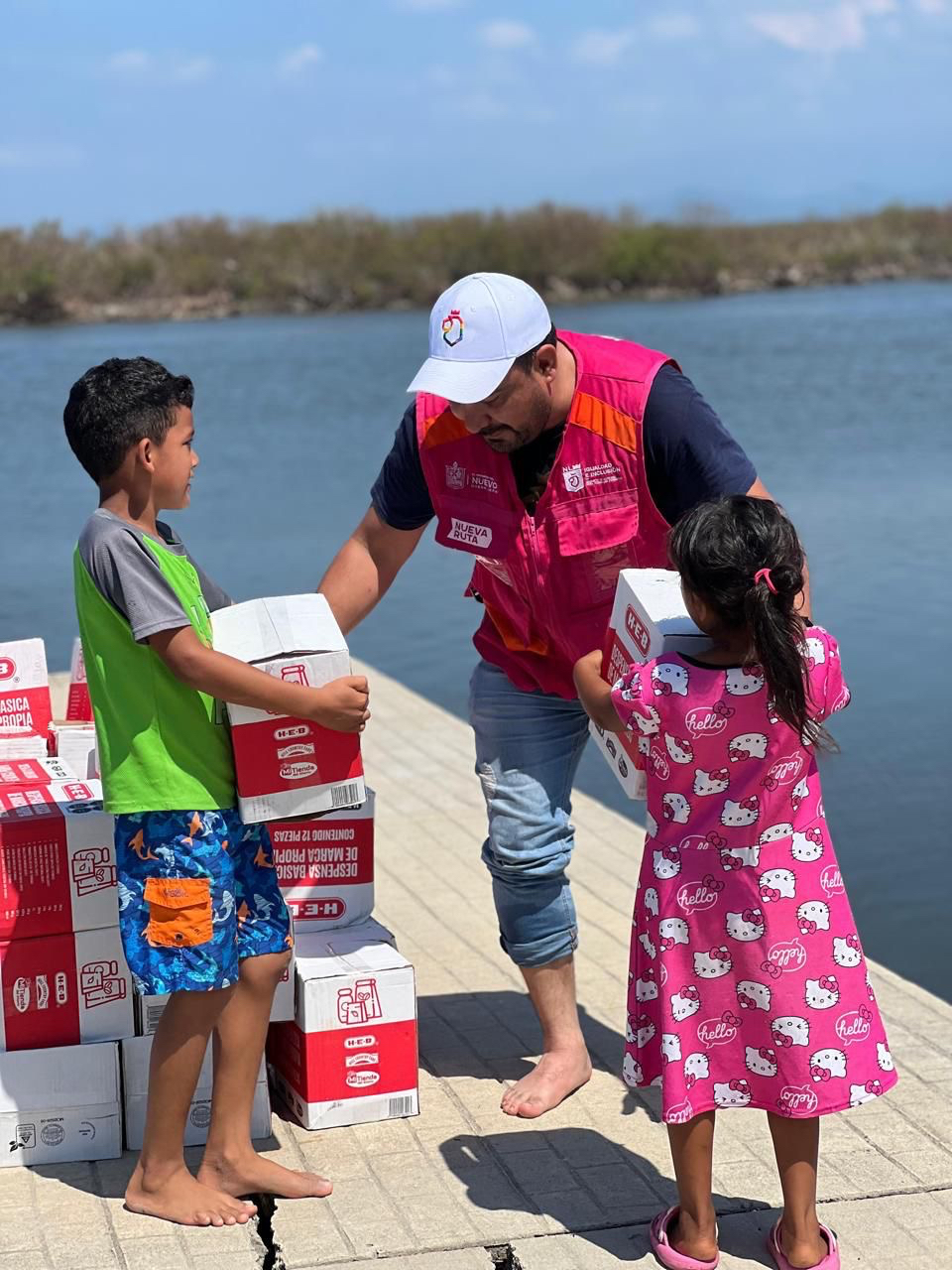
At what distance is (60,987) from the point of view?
12.5ft

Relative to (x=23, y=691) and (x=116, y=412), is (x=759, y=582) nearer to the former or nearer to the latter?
(x=116, y=412)

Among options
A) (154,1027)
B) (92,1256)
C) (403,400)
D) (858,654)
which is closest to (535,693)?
(154,1027)

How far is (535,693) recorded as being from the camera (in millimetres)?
4180

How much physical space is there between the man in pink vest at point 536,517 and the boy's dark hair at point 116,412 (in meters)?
0.55

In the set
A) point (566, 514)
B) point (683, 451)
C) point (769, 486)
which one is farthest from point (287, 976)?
point (769, 486)

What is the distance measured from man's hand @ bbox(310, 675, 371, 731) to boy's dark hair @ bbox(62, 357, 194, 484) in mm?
610

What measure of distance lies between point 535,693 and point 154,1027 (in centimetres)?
119

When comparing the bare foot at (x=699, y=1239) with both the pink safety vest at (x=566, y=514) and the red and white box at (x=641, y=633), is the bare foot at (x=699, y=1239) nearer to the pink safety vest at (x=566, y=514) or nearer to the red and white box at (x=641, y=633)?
the red and white box at (x=641, y=633)

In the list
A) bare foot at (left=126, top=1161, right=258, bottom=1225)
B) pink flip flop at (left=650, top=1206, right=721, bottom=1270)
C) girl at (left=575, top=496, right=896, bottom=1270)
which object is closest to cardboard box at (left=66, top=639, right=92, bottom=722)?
bare foot at (left=126, top=1161, right=258, bottom=1225)

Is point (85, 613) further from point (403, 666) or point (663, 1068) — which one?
point (403, 666)

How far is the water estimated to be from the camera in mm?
7508

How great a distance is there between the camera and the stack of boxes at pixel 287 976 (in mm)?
3516

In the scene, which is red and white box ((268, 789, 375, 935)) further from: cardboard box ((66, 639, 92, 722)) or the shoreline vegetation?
the shoreline vegetation

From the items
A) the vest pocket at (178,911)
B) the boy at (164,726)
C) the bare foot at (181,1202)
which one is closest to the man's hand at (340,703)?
the boy at (164,726)
